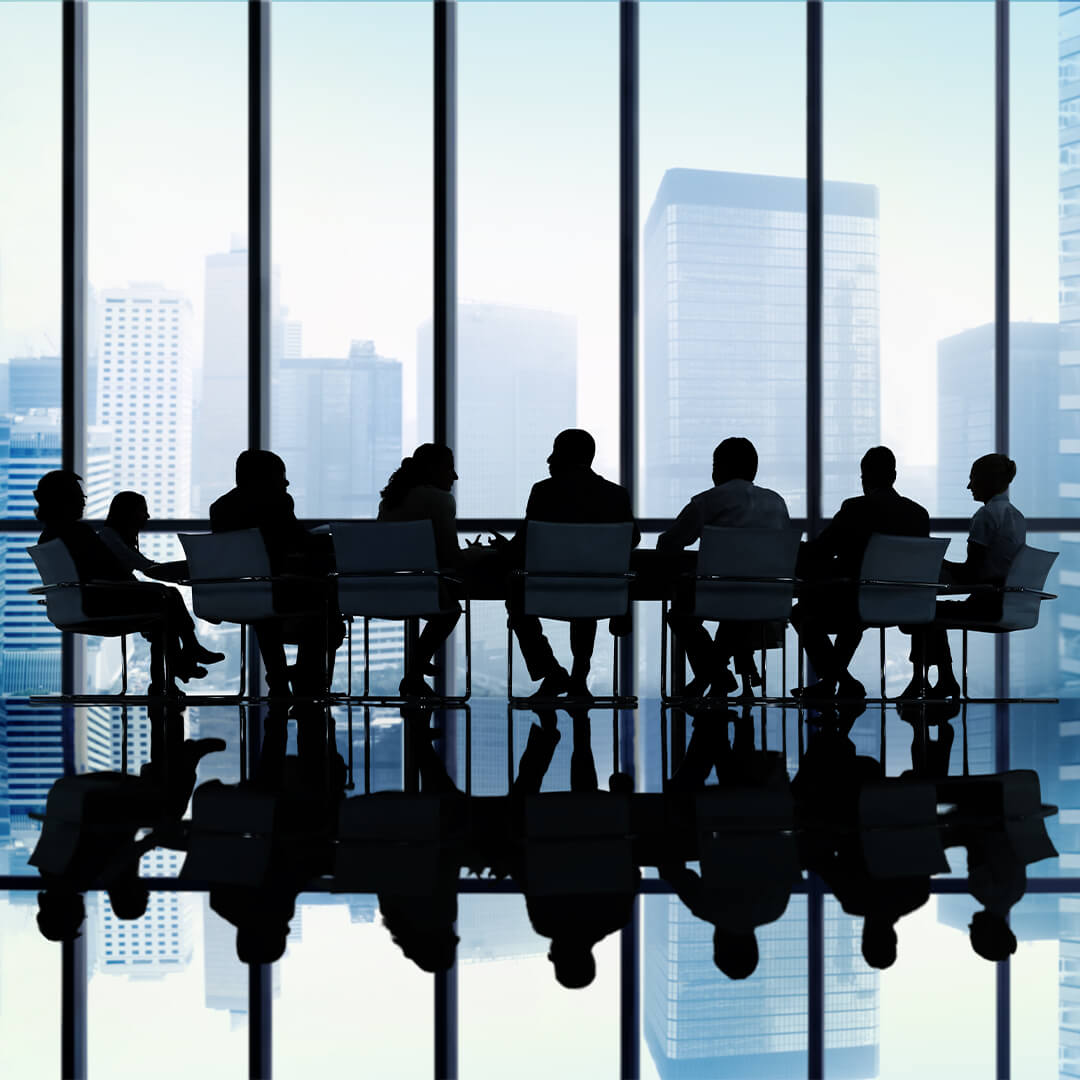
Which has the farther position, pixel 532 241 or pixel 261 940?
pixel 532 241

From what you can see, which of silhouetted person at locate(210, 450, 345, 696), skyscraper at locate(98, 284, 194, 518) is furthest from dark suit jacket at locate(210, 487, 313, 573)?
skyscraper at locate(98, 284, 194, 518)

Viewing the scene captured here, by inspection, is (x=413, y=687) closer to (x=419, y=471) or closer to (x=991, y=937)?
(x=419, y=471)

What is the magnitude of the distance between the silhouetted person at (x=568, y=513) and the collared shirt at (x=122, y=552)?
1744 mm

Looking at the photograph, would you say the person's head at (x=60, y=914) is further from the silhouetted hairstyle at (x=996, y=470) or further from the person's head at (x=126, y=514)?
the silhouetted hairstyle at (x=996, y=470)

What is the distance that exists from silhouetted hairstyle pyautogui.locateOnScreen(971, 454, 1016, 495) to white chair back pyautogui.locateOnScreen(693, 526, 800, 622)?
3.91ft

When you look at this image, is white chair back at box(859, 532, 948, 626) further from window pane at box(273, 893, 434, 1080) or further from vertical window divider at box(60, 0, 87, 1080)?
vertical window divider at box(60, 0, 87, 1080)

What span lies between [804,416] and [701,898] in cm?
538

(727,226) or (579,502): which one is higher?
(727,226)

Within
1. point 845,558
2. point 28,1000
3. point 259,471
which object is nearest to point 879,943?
point 28,1000

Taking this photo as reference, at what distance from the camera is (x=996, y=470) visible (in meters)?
5.81

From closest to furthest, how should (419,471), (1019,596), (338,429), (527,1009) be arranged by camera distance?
(527,1009), (1019,596), (419,471), (338,429)

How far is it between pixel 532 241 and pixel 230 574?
3.15 metres

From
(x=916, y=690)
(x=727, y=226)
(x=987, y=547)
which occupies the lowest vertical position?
(x=916, y=690)

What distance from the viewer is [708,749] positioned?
4520mm
